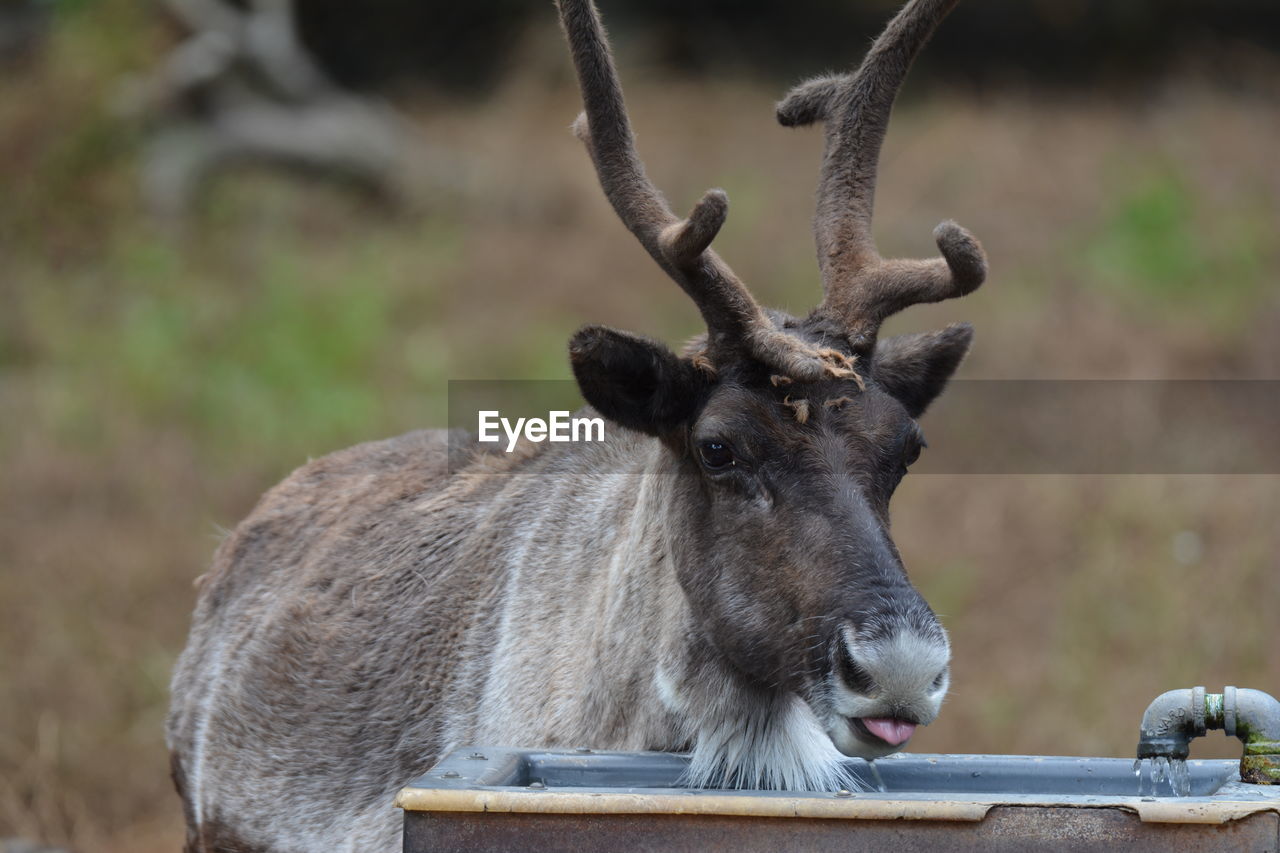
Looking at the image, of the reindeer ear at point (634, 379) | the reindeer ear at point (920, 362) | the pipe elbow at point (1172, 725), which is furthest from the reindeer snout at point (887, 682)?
the reindeer ear at point (920, 362)

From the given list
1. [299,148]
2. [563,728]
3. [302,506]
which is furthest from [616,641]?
[299,148]

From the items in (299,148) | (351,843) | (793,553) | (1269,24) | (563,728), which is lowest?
(351,843)

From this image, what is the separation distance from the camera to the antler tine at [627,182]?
4.11 m

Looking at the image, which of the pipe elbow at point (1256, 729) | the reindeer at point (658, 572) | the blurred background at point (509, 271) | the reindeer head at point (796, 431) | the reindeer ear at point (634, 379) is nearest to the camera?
the pipe elbow at point (1256, 729)

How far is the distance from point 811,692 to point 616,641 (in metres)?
0.75

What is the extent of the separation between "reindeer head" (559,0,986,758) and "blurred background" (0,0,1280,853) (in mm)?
4611

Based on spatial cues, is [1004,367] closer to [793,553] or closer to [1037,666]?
[1037,666]

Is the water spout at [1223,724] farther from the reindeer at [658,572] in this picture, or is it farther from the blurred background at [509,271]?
the blurred background at [509,271]

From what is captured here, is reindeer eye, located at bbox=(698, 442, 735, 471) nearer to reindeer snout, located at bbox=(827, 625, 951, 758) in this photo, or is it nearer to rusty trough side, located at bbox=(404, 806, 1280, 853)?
reindeer snout, located at bbox=(827, 625, 951, 758)

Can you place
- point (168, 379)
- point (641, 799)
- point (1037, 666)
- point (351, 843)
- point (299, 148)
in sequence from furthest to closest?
point (299, 148) → point (168, 379) → point (1037, 666) → point (351, 843) → point (641, 799)

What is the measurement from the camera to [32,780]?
7.52 metres

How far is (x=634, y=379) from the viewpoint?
4191mm

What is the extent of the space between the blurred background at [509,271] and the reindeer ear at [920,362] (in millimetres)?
4266

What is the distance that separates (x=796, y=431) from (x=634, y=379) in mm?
503
